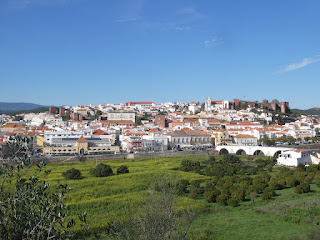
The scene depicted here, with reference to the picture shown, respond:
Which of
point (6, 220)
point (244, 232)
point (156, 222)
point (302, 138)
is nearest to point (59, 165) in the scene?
point (244, 232)

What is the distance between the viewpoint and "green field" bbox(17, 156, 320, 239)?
1451 centimetres

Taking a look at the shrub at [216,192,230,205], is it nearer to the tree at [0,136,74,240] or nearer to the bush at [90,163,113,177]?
the bush at [90,163,113,177]

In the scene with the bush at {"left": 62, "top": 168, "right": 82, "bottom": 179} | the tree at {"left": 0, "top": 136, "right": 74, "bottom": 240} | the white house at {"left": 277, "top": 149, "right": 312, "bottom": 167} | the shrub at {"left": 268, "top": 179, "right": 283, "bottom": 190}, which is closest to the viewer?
the tree at {"left": 0, "top": 136, "right": 74, "bottom": 240}

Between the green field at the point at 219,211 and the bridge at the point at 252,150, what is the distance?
20236 mm

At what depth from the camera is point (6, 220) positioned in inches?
188

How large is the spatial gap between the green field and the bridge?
797 inches

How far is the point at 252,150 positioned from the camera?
1828 inches

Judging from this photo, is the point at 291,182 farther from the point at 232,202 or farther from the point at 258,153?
the point at 258,153

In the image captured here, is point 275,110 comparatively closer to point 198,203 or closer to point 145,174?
point 145,174

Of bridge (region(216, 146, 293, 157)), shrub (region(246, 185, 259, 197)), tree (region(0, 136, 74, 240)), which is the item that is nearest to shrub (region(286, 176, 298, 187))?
shrub (region(246, 185, 259, 197))

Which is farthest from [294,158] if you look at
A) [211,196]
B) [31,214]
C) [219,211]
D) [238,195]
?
[31,214]

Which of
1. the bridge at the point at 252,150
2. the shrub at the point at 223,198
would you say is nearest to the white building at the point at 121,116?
the bridge at the point at 252,150

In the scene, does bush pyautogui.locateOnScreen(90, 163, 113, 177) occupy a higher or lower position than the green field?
higher

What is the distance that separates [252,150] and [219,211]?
2962cm
